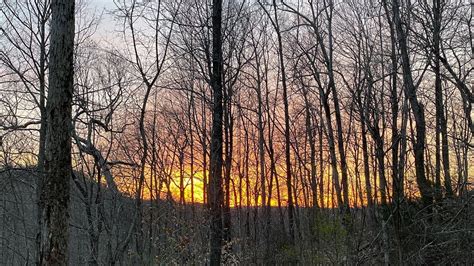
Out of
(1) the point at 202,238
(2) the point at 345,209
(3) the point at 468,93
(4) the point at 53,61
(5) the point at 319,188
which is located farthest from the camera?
(5) the point at 319,188

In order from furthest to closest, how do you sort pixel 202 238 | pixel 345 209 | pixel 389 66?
pixel 389 66 → pixel 345 209 → pixel 202 238

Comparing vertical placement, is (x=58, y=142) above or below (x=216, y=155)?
below

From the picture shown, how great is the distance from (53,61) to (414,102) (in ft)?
25.2

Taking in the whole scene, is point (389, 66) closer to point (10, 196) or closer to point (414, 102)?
point (414, 102)

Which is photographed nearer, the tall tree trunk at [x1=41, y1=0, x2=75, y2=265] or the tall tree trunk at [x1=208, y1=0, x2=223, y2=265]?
the tall tree trunk at [x1=41, y1=0, x2=75, y2=265]

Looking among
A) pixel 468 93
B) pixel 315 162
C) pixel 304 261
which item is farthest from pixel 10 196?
pixel 315 162

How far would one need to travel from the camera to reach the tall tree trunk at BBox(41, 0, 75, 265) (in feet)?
17.6

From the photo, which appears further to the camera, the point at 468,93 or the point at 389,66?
the point at 389,66

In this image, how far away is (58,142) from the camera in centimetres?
554

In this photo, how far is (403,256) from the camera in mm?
6742

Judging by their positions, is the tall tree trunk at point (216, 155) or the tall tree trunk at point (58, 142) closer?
the tall tree trunk at point (58, 142)

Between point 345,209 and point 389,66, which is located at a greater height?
point 389,66

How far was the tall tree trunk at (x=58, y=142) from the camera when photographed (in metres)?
5.35

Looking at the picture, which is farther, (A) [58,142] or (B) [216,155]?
(B) [216,155]
